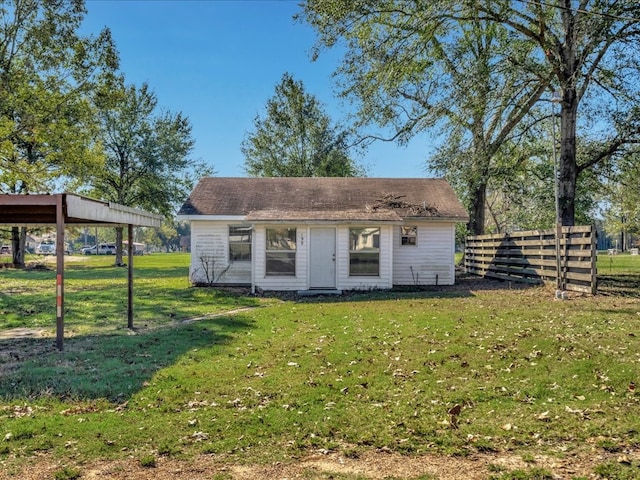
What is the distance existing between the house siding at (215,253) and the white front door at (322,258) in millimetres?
2844

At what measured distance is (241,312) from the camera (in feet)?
36.0

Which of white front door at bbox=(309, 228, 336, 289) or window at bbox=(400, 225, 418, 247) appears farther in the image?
window at bbox=(400, 225, 418, 247)

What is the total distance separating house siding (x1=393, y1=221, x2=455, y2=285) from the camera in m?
17.2

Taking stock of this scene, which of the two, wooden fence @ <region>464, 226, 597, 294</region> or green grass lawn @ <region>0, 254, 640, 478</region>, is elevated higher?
wooden fence @ <region>464, 226, 597, 294</region>

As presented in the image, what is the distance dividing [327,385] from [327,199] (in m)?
13.0

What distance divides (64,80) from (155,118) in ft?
37.5

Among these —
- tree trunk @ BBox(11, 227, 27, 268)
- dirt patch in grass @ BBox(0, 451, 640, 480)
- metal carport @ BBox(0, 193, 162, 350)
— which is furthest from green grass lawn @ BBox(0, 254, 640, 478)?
tree trunk @ BBox(11, 227, 27, 268)

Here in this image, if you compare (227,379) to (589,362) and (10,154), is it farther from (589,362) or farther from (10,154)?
(10,154)

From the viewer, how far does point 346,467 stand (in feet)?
11.3

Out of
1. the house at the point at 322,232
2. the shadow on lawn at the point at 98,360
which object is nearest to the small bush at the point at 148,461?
the shadow on lawn at the point at 98,360

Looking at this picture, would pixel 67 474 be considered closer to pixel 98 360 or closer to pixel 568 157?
pixel 98 360

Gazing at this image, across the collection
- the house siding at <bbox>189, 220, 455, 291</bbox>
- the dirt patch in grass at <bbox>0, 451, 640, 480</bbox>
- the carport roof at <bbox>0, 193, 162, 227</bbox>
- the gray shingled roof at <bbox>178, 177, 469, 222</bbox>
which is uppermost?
the gray shingled roof at <bbox>178, 177, 469, 222</bbox>

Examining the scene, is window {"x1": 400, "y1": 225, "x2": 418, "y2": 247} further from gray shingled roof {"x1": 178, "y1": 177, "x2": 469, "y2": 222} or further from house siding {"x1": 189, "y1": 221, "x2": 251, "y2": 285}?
house siding {"x1": 189, "y1": 221, "x2": 251, "y2": 285}

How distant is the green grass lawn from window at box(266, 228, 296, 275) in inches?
209
